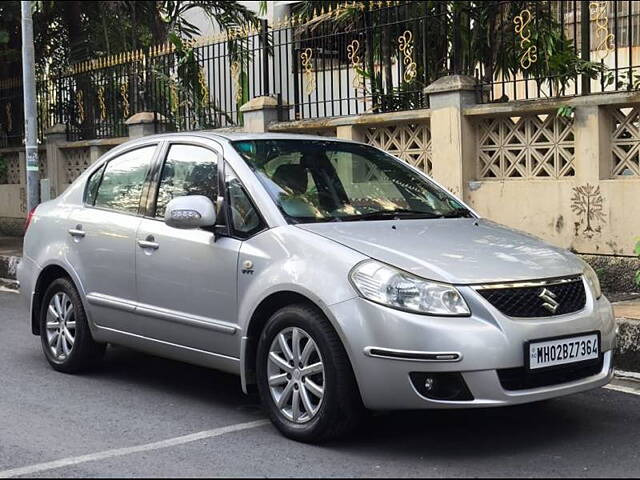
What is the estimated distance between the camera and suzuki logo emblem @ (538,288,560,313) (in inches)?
184

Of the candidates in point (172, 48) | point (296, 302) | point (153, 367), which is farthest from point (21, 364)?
point (172, 48)

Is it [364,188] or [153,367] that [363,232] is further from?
[153,367]

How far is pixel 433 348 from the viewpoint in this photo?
174 inches

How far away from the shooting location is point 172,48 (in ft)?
46.0

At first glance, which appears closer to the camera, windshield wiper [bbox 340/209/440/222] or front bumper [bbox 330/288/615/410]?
front bumper [bbox 330/288/615/410]

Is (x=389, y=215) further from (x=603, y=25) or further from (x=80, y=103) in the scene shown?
(x=80, y=103)

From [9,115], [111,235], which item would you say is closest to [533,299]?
[111,235]

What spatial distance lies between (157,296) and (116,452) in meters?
1.26

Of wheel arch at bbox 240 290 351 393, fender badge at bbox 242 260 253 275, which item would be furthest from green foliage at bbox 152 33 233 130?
wheel arch at bbox 240 290 351 393

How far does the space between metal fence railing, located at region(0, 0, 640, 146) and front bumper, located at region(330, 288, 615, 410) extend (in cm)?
482

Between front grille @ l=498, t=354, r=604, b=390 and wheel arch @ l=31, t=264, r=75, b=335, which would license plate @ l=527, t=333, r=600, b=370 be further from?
wheel arch @ l=31, t=264, r=75, b=335

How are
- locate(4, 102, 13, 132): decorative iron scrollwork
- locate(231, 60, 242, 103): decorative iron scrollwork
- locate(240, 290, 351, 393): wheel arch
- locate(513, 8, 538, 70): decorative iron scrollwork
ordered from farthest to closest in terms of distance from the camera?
locate(4, 102, 13, 132): decorative iron scrollwork, locate(231, 60, 242, 103): decorative iron scrollwork, locate(513, 8, 538, 70): decorative iron scrollwork, locate(240, 290, 351, 393): wheel arch

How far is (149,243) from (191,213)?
62cm

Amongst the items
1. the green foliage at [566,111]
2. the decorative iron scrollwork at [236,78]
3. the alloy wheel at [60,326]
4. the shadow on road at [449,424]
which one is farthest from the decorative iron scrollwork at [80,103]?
the shadow on road at [449,424]
